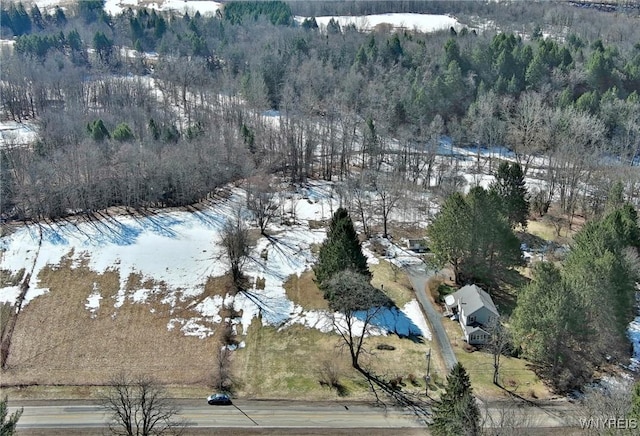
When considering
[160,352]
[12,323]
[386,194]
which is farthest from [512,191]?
[12,323]

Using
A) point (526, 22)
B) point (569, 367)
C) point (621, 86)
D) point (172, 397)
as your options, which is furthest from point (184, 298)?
point (526, 22)

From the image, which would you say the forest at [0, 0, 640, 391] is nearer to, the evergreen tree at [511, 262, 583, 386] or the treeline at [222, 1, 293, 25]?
the evergreen tree at [511, 262, 583, 386]

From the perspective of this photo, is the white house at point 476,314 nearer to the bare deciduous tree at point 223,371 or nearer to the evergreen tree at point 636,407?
the evergreen tree at point 636,407

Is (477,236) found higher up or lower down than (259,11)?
lower down

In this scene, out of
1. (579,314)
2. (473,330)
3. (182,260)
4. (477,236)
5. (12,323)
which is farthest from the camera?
(182,260)

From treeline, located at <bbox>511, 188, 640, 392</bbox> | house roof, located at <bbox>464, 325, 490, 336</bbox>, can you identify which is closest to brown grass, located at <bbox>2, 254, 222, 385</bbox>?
house roof, located at <bbox>464, 325, 490, 336</bbox>

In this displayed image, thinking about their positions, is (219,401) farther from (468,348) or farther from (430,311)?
(430,311)

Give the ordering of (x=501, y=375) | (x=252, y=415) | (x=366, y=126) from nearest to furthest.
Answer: (x=252, y=415)
(x=501, y=375)
(x=366, y=126)

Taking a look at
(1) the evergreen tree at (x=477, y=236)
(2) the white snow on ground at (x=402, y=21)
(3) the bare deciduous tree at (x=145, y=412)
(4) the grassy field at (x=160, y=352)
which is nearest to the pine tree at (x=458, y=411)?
(4) the grassy field at (x=160, y=352)

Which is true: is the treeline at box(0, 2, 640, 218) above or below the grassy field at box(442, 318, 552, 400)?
above
